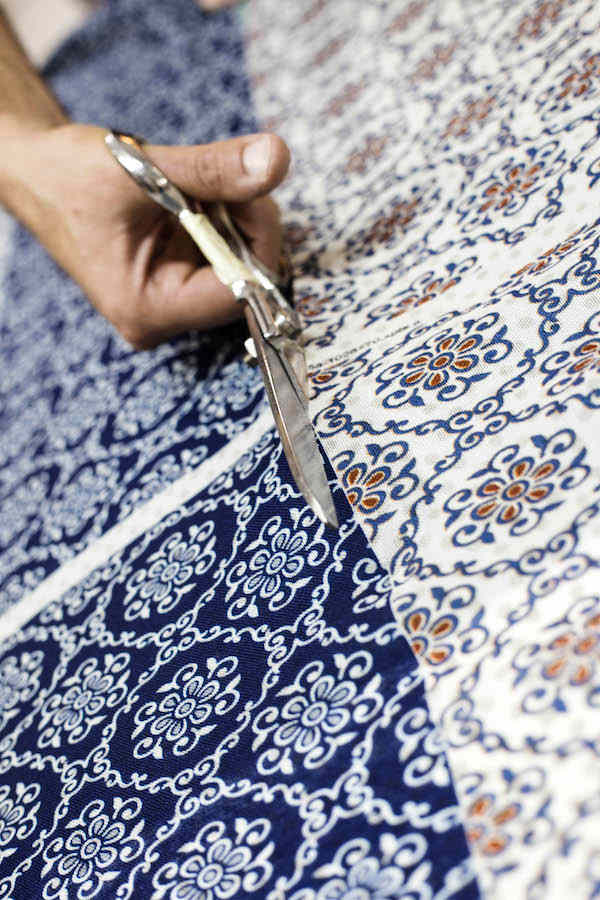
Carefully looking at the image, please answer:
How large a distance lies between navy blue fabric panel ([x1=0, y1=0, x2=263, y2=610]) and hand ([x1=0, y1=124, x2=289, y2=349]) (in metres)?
0.08

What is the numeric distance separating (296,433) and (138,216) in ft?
1.29

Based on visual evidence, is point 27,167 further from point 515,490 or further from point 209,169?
point 515,490

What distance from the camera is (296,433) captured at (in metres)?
0.65

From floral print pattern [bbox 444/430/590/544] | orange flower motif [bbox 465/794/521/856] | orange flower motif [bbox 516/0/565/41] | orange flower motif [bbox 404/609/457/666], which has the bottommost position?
orange flower motif [bbox 465/794/521/856]

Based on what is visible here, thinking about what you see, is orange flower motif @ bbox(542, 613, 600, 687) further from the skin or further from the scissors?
the skin

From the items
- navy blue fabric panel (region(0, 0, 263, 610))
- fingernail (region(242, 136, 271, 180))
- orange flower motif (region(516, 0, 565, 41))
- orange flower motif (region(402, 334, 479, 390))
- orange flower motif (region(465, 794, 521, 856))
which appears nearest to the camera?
orange flower motif (region(465, 794, 521, 856))

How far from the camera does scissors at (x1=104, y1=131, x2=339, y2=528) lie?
62 centimetres

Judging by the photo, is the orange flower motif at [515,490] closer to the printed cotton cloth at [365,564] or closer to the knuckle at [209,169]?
the printed cotton cloth at [365,564]

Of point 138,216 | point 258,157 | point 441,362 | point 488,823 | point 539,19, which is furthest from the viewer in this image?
point 539,19

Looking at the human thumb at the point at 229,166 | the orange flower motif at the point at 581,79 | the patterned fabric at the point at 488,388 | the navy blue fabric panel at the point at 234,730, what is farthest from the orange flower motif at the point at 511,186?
the navy blue fabric panel at the point at 234,730

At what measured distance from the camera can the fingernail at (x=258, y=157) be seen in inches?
31.1

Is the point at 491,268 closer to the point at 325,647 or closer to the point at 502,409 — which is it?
the point at 502,409

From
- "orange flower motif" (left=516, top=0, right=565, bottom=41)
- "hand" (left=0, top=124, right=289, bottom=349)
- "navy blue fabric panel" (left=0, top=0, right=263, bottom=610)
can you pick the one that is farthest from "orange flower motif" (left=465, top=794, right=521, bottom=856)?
"orange flower motif" (left=516, top=0, right=565, bottom=41)

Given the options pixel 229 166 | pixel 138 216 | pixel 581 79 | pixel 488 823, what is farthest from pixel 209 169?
pixel 488 823
